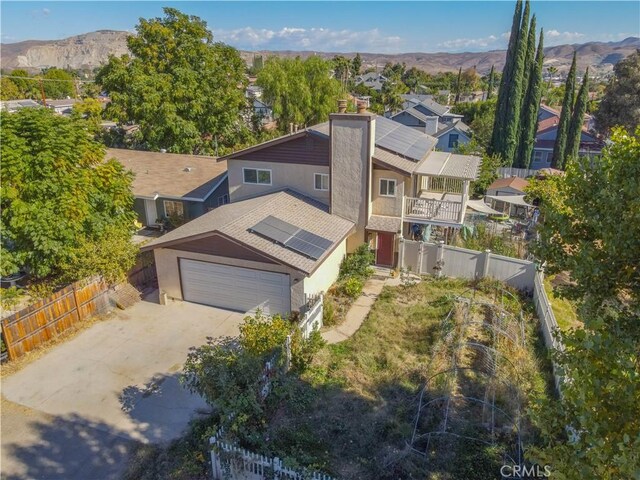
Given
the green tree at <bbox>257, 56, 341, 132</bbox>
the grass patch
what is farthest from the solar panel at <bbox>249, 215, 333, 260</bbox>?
the green tree at <bbox>257, 56, 341, 132</bbox>

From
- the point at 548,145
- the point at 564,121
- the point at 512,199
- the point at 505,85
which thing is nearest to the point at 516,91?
the point at 505,85

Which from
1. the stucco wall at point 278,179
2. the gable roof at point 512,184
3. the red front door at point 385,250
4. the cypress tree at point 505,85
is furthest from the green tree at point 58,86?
the red front door at point 385,250

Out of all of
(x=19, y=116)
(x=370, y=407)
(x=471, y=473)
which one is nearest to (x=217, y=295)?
(x=370, y=407)

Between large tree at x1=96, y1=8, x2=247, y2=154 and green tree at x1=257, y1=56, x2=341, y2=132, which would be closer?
large tree at x1=96, y1=8, x2=247, y2=154

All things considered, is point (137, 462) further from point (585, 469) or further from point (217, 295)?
point (585, 469)

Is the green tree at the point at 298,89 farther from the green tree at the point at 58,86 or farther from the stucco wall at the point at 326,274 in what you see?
the green tree at the point at 58,86

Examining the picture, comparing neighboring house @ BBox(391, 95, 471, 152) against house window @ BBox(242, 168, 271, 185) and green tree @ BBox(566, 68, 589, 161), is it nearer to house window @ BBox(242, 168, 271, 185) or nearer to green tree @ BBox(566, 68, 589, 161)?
green tree @ BBox(566, 68, 589, 161)
